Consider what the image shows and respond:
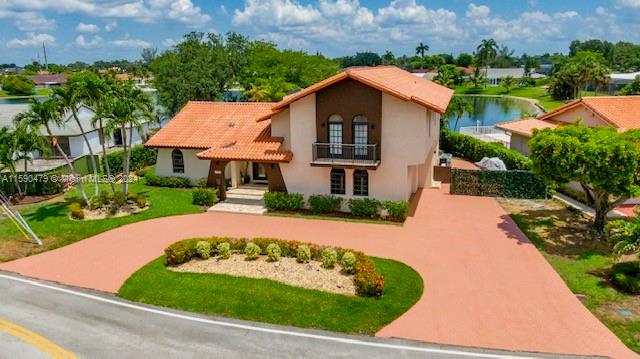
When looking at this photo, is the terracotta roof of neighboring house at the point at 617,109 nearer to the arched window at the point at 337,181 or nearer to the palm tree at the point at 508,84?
the arched window at the point at 337,181

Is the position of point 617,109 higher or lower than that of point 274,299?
higher

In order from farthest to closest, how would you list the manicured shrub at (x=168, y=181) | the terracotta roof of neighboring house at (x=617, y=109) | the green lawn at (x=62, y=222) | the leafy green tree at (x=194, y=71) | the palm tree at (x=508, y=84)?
the palm tree at (x=508, y=84) → the leafy green tree at (x=194, y=71) → the manicured shrub at (x=168, y=181) → the terracotta roof of neighboring house at (x=617, y=109) → the green lawn at (x=62, y=222)

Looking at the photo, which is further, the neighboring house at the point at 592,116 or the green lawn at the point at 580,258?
the neighboring house at the point at 592,116

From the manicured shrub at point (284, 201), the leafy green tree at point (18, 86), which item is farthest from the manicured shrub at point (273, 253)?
the leafy green tree at point (18, 86)

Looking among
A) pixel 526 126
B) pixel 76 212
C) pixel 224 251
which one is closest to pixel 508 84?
pixel 526 126

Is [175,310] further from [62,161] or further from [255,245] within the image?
[62,161]

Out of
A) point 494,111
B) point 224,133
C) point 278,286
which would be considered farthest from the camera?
point 494,111

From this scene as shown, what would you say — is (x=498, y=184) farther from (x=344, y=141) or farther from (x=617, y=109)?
(x=344, y=141)
